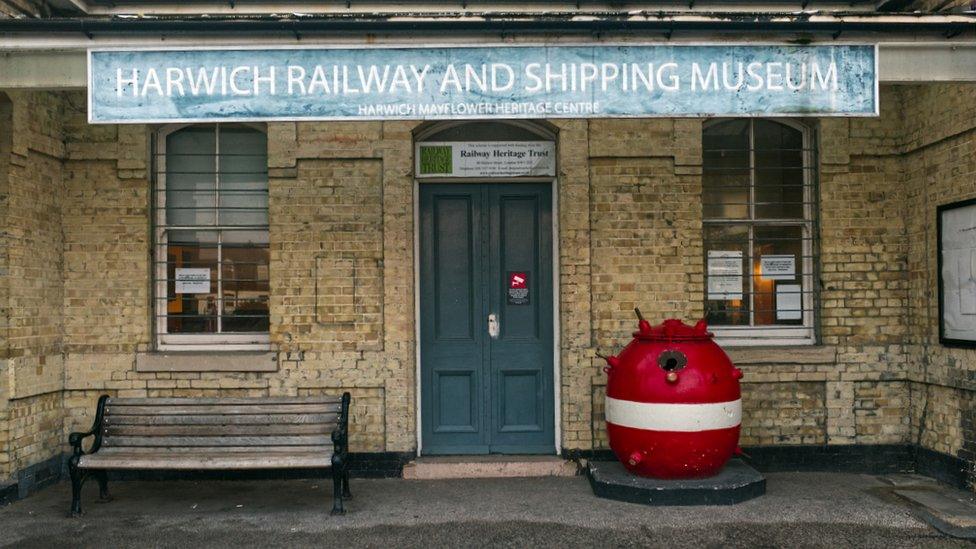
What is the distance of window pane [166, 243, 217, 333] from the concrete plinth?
12.8 ft

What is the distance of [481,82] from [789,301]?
12.9ft

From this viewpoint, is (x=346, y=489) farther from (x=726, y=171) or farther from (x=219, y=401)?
(x=726, y=171)

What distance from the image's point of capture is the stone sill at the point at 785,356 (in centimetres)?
708

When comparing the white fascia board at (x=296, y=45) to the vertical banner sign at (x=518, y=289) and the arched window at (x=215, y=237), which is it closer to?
the arched window at (x=215, y=237)

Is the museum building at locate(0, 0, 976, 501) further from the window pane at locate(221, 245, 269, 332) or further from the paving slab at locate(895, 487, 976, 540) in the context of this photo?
the paving slab at locate(895, 487, 976, 540)

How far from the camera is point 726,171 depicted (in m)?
7.46

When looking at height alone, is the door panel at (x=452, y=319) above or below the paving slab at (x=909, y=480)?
above

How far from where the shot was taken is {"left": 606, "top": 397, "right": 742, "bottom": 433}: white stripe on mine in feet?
19.3

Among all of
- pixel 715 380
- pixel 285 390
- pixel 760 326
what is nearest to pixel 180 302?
pixel 285 390

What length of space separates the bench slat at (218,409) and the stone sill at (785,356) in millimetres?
3622

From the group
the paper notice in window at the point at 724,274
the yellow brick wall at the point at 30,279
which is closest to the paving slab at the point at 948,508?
the paper notice in window at the point at 724,274

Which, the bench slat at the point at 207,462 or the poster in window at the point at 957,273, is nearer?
the bench slat at the point at 207,462

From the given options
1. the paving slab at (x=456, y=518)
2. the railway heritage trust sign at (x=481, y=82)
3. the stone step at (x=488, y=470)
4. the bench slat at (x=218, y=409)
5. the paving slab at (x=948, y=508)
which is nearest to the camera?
the railway heritage trust sign at (x=481, y=82)

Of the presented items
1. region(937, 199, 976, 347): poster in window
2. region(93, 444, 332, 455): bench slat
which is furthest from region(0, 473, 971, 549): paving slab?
region(937, 199, 976, 347): poster in window
